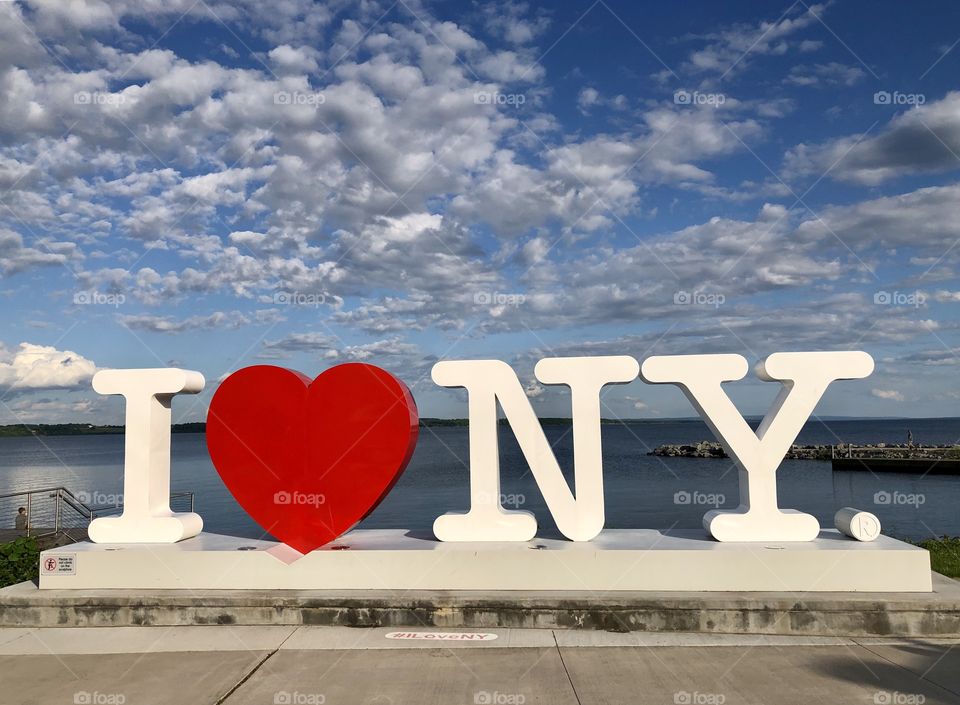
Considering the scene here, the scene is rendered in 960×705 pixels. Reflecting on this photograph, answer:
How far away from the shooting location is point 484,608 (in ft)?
25.7

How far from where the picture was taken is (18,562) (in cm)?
1044

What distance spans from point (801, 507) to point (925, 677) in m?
37.0

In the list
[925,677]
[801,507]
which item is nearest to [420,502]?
[801,507]

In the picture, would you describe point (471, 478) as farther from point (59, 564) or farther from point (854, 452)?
point (854, 452)
